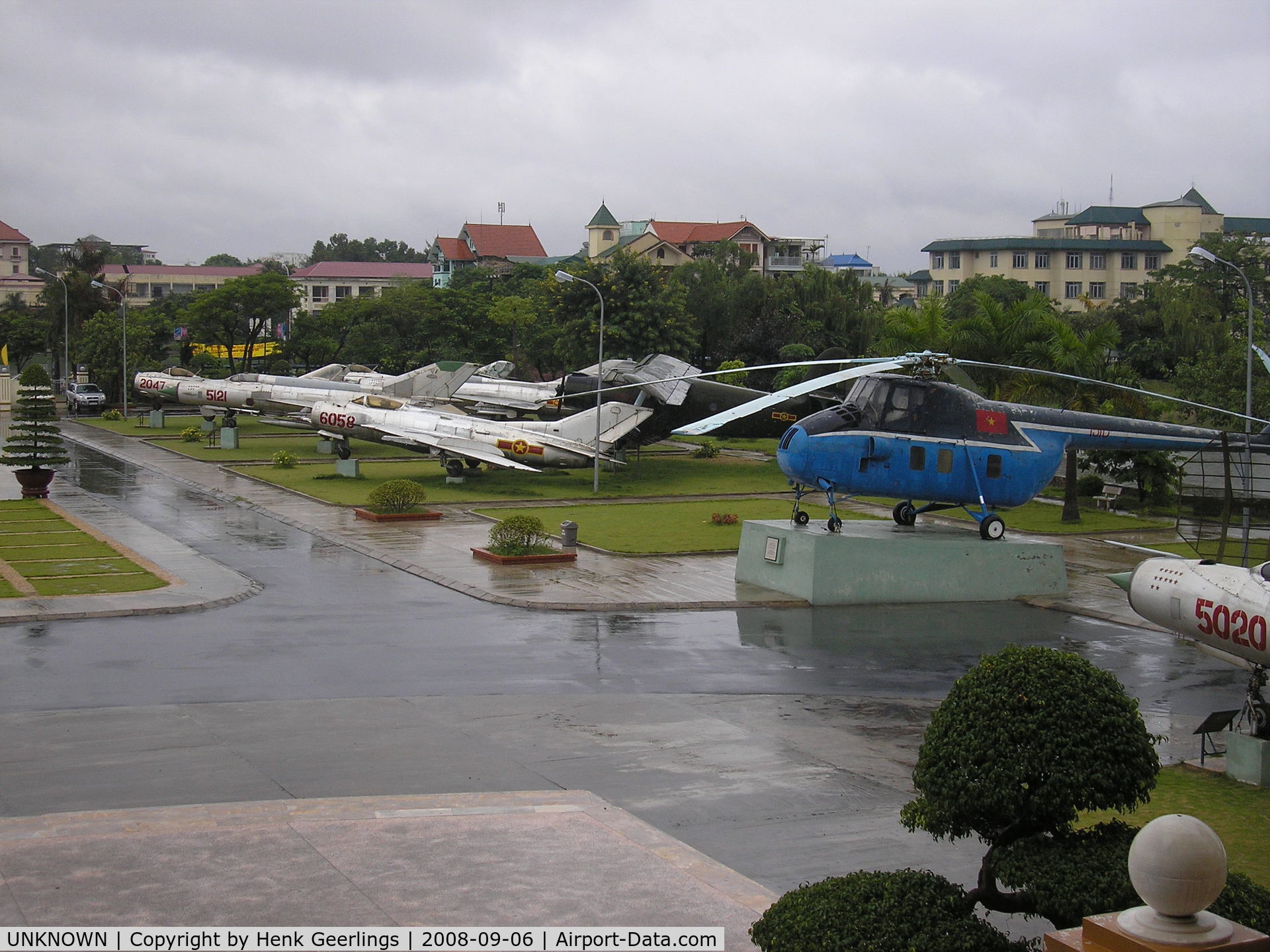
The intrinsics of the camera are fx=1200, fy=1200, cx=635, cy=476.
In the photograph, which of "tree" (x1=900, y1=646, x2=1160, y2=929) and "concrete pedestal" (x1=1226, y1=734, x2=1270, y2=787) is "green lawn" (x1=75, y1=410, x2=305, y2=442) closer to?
"concrete pedestal" (x1=1226, y1=734, x2=1270, y2=787)

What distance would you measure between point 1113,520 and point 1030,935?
28914mm

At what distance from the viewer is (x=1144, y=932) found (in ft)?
21.6

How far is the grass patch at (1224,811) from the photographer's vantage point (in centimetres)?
1171

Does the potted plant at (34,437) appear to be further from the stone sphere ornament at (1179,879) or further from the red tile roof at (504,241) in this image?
the red tile roof at (504,241)

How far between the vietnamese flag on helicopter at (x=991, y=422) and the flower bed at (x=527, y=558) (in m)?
9.58

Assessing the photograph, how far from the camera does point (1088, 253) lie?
340 ft

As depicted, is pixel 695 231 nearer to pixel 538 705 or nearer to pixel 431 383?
pixel 431 383

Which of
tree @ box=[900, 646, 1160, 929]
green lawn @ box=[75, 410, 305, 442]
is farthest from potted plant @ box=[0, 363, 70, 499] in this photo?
tree @ box=[900, 646, 1160, 929]

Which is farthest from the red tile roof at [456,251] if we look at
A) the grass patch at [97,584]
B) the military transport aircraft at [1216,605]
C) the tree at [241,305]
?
the military transport aircraft at [1216,605]

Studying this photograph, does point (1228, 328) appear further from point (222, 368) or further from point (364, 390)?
point (222, 368)

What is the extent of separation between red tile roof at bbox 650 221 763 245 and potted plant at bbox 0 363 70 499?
8197 centimetres

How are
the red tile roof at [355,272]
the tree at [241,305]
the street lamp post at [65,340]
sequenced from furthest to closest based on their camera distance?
the red tile roof at [355,272], the street lamp post at [65,340], the tree at [241,305]

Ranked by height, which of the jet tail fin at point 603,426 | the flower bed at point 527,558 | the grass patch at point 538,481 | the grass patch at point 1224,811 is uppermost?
the jet tail fin at point 603,426

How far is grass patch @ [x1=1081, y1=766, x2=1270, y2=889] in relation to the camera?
11.7m
